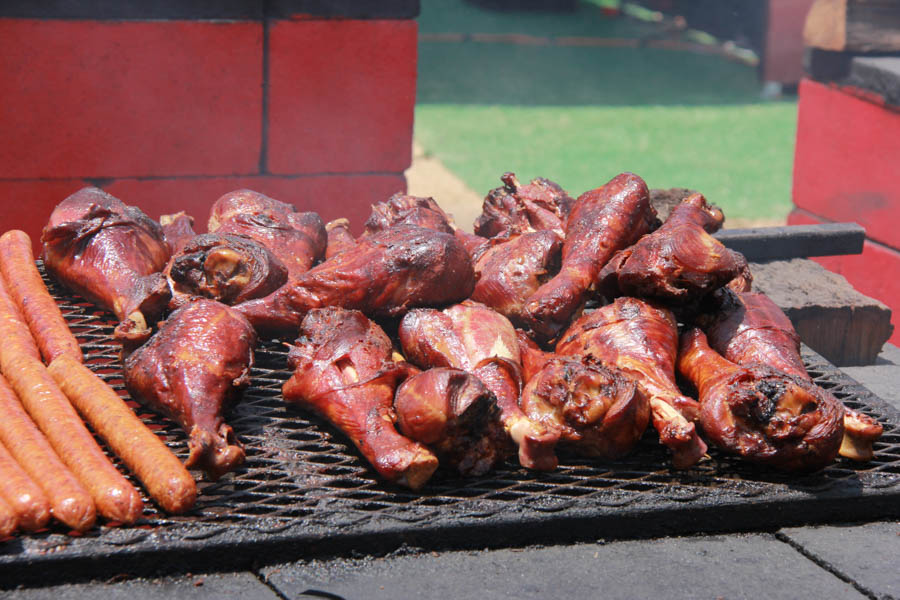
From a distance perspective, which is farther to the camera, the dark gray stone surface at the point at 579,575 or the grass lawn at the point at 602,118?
the grass lawn at the point at 602,118

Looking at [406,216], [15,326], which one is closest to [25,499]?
[15,326]

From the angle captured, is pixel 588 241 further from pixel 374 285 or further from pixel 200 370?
pixel 200 370

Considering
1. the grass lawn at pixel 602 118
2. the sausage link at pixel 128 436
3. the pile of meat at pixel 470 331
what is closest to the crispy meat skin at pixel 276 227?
the pile of meat at pixel 470 331

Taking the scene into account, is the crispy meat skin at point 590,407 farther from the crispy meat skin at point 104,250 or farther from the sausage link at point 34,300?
the sausage link at point 34,300

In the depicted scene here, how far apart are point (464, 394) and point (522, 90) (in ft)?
41.8

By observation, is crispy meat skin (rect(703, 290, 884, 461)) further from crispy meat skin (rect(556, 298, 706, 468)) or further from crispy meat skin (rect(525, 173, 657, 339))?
crispy meat skin (rect(525, 173, 657, 339))

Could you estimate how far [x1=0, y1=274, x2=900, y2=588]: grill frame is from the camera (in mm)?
2314

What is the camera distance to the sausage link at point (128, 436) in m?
2.43

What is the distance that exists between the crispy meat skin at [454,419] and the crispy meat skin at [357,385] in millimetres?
63

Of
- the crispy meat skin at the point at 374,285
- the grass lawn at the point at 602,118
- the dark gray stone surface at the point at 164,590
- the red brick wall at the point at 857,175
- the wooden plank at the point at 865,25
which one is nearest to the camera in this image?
the dark gray stone surface at the point at 164,590

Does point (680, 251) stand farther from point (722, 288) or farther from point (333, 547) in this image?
point (333, 547)

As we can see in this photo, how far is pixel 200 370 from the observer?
287 centimetres

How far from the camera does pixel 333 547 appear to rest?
2.42 meters

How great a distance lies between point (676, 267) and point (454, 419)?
1015 mm
